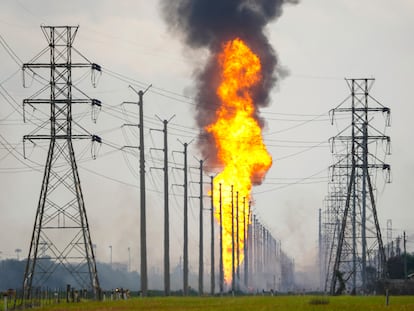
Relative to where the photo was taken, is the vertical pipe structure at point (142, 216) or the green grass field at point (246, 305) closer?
the green grass field at point (246, 305)

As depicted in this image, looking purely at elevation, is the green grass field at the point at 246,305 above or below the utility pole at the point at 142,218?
below

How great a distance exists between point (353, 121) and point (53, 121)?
1426 inches

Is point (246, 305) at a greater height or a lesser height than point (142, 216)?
lesser

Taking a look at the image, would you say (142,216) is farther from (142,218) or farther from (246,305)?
(246,305)

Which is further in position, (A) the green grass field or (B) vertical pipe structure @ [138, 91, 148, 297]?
(B) vertical pipe structure @ [138, 91, 148, 297]

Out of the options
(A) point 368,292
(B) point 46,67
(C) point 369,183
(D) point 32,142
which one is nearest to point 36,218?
(D) point 32,142

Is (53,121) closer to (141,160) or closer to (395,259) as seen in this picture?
(141,160)

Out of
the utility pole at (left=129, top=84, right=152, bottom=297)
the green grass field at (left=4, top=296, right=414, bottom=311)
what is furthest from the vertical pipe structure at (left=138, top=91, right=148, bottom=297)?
the green grass field at (left=4, top=296, right=414, bottom=311)

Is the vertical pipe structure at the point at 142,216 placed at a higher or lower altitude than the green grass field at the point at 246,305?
higher

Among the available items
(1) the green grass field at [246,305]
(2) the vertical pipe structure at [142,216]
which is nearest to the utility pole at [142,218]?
(2) the vertical pipe structure at [142,216]

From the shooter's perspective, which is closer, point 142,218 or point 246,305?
point 246,305

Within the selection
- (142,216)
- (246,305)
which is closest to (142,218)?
(142,216)

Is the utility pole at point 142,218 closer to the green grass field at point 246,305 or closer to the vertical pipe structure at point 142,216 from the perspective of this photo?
the vertical pipe structure at point 142,216

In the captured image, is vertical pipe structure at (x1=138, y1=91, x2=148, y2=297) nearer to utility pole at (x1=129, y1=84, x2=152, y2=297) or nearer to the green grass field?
utility pole at (x1=129, y1=84, x2=152, y2=297)
